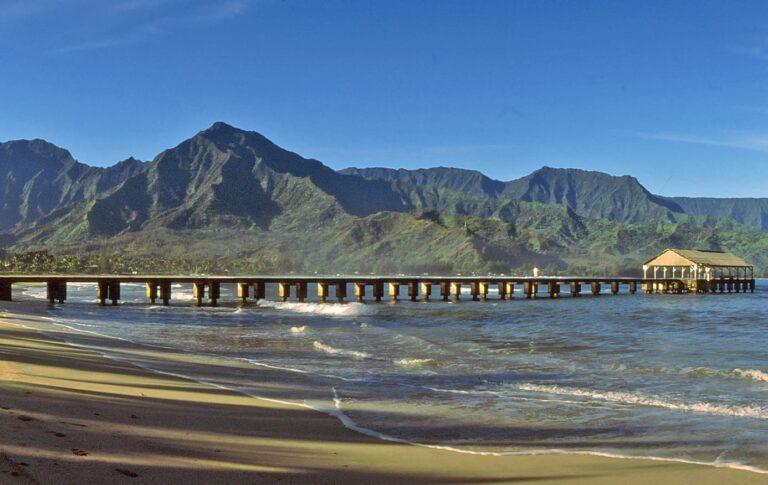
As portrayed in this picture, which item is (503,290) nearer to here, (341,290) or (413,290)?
(413,290)

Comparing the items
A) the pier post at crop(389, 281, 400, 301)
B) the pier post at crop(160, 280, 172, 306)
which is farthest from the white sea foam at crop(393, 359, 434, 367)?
the pier post at crop(389, 281, 400, 301)

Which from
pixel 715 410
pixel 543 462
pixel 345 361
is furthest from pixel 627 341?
pixel 543 462

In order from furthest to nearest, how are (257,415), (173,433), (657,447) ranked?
(257,415), (657,447), (173,433)

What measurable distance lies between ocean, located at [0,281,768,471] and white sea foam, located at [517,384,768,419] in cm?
4

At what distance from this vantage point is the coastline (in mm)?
6855

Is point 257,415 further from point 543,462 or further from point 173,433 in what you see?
point 543,462

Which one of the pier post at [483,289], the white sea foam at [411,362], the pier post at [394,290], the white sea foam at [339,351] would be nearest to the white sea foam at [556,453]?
the white sea foam at [411,362]

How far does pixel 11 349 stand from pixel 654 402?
1499cm

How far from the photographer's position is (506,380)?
57.2ft

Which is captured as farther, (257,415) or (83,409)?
(257,415)

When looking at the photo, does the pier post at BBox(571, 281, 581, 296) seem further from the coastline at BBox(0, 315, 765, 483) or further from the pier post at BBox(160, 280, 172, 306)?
the coastline at BBox(0, 315, 765, 483)

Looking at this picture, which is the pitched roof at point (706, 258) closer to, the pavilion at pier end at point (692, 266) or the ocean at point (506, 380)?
the pavilion at pier end at point (692, 266)

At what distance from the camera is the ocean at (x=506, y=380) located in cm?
1095

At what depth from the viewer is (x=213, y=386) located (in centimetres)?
1455
